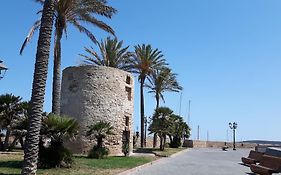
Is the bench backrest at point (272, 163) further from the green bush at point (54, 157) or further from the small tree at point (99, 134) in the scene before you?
the small tree at point (99, 134)

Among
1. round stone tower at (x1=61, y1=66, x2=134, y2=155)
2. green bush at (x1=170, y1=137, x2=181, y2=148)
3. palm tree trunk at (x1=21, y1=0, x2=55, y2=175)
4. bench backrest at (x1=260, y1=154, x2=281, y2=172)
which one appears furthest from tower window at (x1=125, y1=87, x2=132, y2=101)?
green bush at (x1=170, y1=137, x2=181, y2=148)

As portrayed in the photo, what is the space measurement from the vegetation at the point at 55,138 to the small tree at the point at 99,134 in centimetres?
776

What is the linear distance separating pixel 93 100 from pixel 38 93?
14.7 meters

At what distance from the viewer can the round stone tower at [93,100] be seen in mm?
27547

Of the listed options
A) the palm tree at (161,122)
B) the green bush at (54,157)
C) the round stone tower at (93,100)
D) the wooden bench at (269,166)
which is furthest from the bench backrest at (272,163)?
the palm tree at (161,122)

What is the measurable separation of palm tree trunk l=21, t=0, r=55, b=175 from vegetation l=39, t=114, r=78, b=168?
2959 millimetres

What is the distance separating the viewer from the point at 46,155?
1642 centimetres

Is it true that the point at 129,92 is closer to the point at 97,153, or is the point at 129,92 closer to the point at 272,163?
the point at 97,153

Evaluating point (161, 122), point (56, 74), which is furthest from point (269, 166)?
point (161, 122)

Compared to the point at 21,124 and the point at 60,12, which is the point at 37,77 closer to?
the point at 21,124

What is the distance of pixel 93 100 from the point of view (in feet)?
91.5

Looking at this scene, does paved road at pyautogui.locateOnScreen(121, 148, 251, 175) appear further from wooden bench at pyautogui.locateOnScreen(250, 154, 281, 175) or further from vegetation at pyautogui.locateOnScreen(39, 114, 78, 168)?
vegetation at pyautogui.locateOnScreen(39, 114, 78, 168)

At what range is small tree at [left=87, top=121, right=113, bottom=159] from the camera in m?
24.9

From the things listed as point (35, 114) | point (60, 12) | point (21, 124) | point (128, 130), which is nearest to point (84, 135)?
point (128, 130)
